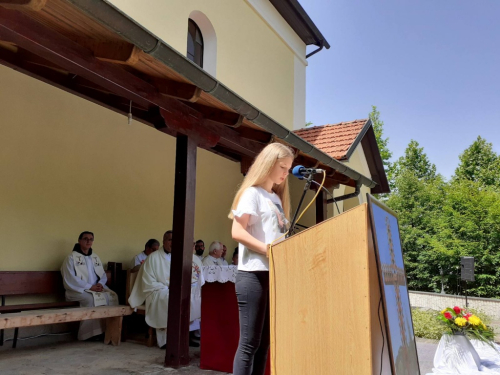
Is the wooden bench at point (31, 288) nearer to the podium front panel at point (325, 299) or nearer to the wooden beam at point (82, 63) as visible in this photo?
the wooden beam at point (82, 63)

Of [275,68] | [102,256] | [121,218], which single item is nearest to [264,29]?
[275,68]

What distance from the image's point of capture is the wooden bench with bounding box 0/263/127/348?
539 cm

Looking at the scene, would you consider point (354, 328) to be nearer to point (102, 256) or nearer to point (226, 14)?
point (102, 256)

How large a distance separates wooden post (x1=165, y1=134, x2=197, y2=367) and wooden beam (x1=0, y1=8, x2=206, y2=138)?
1.10ft

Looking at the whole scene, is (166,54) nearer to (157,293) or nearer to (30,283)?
(157,293)

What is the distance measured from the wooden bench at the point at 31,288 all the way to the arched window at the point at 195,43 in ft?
17.6

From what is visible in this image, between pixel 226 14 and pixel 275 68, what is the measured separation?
2391 millimetres

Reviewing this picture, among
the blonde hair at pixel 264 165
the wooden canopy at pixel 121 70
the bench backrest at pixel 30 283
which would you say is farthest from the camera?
the bench backrest at pixel 30 283

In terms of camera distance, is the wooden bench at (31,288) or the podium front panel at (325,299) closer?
the podium front panel at (325,299)

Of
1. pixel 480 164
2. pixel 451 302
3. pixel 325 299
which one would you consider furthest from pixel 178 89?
pixel 480 164

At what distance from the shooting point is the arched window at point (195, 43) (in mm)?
9562

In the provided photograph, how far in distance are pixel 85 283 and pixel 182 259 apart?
2267 millimetres

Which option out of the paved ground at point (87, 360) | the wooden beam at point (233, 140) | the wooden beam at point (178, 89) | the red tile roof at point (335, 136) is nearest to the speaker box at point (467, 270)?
the red tile roof at point (335, 136)

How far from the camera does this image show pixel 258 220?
2709 mm
